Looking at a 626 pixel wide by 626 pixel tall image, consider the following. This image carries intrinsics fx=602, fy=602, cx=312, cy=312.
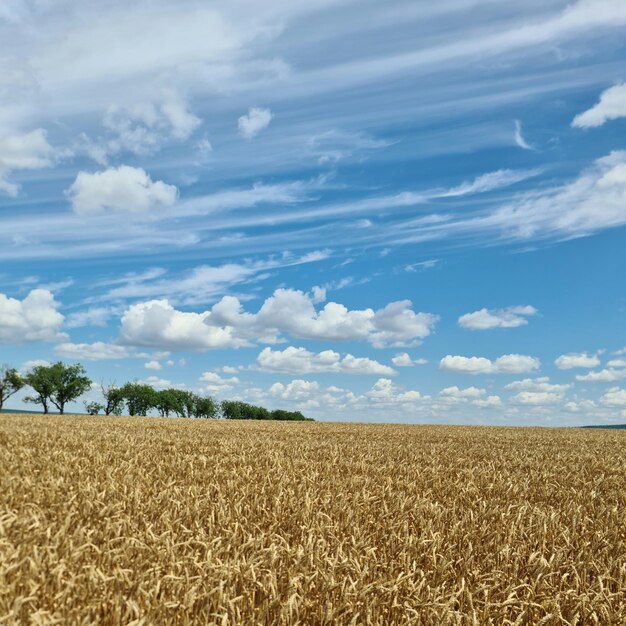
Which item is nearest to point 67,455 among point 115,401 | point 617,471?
point 617,471

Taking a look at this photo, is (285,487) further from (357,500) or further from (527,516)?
(527,516)

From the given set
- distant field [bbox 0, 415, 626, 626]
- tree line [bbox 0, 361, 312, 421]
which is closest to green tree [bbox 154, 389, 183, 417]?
tree line [bbox 0, 361, 312, 421]

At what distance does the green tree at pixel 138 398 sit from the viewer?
129 meters

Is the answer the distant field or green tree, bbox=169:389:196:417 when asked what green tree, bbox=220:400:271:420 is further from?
the distant field

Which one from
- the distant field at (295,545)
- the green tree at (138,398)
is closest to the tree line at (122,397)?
the green tree at (138,398)

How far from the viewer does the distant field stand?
3.63 metres

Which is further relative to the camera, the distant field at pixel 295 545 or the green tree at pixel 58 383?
the green tree at pixel 58 383

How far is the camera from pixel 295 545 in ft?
17.3

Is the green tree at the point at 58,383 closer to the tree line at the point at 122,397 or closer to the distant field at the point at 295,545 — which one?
the tree line at the point at 122,397

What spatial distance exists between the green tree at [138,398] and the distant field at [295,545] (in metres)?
123

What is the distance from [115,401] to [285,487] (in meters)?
129

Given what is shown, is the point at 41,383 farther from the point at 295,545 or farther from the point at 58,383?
the point at 295,545

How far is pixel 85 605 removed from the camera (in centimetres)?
Answer: 351

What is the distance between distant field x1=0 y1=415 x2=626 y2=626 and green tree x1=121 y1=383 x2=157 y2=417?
4843 inches
